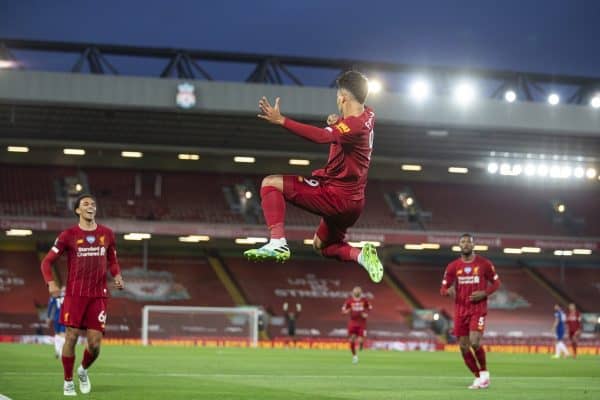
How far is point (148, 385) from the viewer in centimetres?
1518

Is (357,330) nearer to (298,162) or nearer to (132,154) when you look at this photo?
(132,154)

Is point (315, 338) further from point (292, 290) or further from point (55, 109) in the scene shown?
point (55, 109)

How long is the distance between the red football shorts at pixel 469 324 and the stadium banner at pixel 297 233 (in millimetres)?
30534

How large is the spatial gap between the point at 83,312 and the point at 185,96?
28123mm

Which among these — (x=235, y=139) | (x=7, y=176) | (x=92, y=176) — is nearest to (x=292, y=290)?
(x=235, y=139)

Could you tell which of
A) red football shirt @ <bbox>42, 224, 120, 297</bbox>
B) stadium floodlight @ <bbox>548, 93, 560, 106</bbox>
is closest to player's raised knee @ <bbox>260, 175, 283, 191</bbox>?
red football shirt @ <bbox>42, 224, 120, 297</bbox>

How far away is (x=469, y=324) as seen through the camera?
1688 centimetres

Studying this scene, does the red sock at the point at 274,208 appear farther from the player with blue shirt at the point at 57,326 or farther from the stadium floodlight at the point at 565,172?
the stadium floodlight at the point at 565,172

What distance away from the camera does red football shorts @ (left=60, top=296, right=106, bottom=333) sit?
12.8m

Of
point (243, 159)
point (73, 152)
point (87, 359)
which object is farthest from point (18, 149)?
point (87, 359)

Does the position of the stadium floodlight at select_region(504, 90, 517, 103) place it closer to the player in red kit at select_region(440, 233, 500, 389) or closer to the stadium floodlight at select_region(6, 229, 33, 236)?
the stadium floodlight at select_region(6, 229, 33, 236)

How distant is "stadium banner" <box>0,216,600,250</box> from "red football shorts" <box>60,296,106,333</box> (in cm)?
3248

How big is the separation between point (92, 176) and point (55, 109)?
983cm

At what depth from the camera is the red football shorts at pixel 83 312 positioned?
12.8 metres
